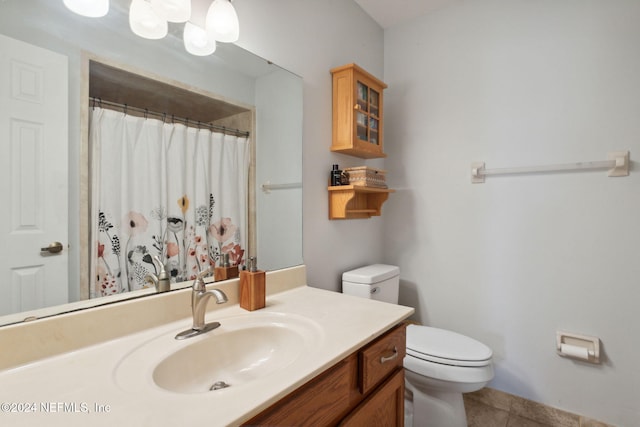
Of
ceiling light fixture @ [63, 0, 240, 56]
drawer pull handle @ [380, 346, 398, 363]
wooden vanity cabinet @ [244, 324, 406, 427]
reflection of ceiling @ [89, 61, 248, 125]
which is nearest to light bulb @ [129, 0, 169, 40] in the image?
ceiling light fixture @ [63, 0, 240, 56]

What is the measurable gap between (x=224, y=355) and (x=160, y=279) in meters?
0.32

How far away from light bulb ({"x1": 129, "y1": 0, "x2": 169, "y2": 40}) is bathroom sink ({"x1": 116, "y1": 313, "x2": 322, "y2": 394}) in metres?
0.91

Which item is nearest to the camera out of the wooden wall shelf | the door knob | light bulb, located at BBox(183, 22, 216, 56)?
the door knob

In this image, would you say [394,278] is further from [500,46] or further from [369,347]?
[500,46]

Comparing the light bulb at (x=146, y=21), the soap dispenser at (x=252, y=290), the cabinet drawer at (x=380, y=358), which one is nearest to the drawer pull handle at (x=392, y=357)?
the cabinet drawer at (x=380, y=358)

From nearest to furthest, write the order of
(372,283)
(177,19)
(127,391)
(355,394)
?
(127,391) < (355,394) < (177,19) < (372,283)

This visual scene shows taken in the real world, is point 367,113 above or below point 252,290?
above

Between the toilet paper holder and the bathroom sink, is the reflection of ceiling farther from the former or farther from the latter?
the toilet paper holder

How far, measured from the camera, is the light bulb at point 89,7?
78 cm

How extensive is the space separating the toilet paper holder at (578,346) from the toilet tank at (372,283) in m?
0.86

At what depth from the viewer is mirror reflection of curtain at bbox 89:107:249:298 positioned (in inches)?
A: 33.4

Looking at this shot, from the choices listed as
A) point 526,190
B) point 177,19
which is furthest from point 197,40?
point 526,190

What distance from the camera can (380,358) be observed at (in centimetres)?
93

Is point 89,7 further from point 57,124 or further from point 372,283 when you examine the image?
point 372,283
